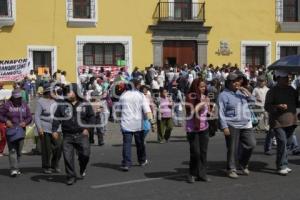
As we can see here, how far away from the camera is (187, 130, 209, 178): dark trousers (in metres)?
9.79

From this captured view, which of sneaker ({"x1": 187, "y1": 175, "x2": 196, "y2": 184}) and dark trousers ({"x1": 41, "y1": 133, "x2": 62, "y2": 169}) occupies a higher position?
dark trousers ({"x1": 41, "y1": 133, "x2": 62, "y2": 169})

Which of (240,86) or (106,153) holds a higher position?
(240,86)

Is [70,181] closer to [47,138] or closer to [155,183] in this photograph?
[155,183]

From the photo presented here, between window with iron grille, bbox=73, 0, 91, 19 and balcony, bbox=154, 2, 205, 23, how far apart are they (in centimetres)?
346

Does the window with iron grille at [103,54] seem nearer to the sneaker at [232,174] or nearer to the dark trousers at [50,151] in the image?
the dark trousers at [50,151]

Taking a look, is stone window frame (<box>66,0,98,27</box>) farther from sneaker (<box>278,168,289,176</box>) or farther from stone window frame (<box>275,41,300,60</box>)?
sneaker (<box>278,168,289,176</box>)

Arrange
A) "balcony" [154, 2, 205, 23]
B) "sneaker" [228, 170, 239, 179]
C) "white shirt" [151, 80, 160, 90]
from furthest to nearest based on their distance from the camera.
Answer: "balcony" [154, 2, 205, 23]
"white shirt" [151, 80, 160, 90]
"sneaker" [228, 170, 239, 179]

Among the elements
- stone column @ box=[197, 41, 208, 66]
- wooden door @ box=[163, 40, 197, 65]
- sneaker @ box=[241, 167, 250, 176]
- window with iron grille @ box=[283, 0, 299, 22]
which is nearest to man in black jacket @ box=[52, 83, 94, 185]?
sneaker @ box=[241, 167, 250, 176]

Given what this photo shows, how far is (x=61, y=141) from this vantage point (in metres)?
11.1

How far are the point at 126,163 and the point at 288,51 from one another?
77.6ft

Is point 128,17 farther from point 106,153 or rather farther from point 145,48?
point 106,153

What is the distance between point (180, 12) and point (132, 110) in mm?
20449

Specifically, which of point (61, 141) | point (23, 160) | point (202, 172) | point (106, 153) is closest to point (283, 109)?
point (202, 172)

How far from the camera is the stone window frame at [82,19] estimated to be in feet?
94.5
